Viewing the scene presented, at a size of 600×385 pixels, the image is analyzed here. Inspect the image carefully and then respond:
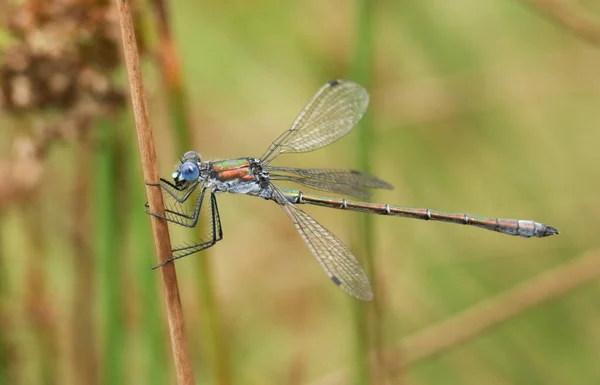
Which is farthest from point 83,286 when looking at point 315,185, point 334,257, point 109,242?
point 334,257

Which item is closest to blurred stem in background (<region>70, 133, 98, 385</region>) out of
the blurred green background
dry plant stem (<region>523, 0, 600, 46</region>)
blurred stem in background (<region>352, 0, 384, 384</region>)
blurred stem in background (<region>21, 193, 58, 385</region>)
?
the blurred green background

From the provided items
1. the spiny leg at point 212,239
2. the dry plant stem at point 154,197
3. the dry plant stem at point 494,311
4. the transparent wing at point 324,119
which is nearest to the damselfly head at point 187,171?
the spiny leg at point 212,239

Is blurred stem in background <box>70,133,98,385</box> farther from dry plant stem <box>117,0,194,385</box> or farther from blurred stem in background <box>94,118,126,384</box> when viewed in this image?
dry plant stem <box>117,0,194,385</box>

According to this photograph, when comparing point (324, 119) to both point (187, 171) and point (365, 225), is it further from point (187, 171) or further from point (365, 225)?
point (187, 171)

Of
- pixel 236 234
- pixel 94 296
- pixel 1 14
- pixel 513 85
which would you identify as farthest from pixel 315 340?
pixel 1 14

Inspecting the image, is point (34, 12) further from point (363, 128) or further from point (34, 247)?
point (34, 247)

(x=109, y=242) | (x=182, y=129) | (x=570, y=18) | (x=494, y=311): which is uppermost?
(x=570, y=18)
